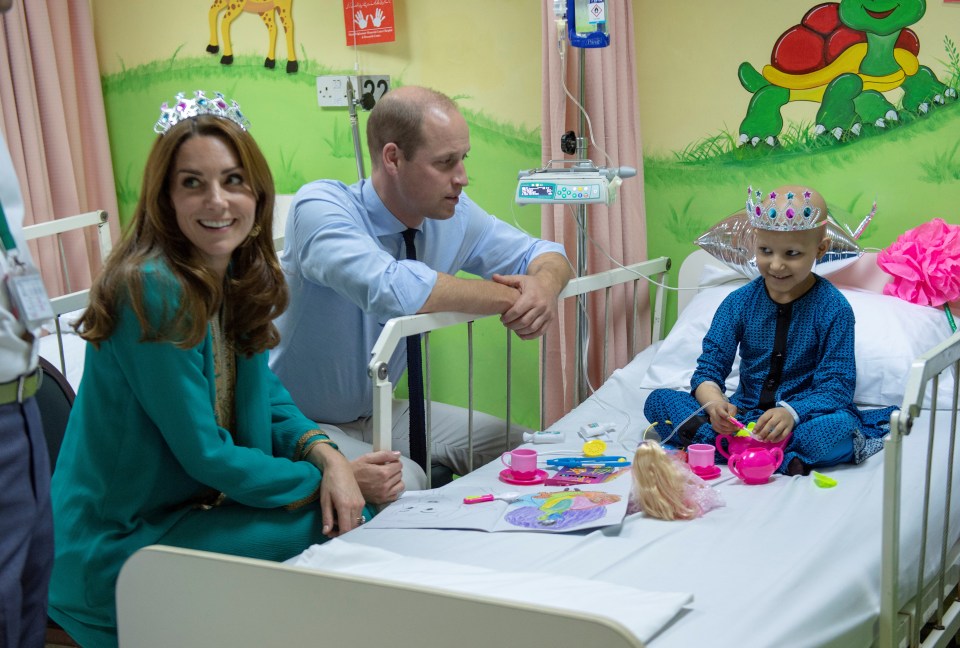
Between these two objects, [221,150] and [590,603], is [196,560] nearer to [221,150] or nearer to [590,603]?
[590,603]

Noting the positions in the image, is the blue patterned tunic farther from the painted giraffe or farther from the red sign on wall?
the painted giraffe

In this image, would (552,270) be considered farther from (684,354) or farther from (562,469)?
(562,469)

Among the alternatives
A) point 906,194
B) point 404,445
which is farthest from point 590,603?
point 906,194

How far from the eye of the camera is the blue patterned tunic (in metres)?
2.25

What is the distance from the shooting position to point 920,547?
190 cm

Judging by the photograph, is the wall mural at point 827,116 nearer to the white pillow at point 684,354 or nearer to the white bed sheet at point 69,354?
the white pillow at point 684,354

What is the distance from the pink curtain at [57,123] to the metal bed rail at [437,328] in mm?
2124

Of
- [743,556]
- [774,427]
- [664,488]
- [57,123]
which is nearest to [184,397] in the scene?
[664,488]

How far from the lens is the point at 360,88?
371 cm

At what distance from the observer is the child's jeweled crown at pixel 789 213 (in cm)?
233

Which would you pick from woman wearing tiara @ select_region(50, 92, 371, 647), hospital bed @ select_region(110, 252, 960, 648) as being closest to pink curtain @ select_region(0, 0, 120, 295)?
woman wearing tiara @ select_region(50, 92, 371, 647)

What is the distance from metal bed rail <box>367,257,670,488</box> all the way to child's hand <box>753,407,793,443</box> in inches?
24.0

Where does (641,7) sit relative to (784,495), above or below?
above

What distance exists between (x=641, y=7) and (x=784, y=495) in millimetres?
1783
